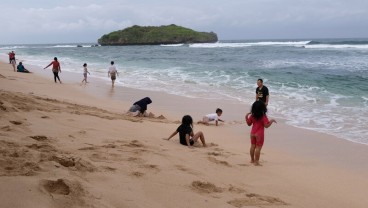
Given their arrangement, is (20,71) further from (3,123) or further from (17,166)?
(17,166)

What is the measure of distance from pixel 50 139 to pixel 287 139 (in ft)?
18.0

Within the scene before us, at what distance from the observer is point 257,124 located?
6.90m

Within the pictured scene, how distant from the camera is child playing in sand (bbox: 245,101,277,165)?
6.75 meters

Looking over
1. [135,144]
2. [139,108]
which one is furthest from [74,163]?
[139,108]

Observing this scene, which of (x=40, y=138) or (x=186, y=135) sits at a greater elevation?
(x=40, y=138)

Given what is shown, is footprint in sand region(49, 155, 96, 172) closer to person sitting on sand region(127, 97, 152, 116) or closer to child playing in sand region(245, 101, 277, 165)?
child playing in sand region(245, 101, 277, 165)

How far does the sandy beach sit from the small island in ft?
357

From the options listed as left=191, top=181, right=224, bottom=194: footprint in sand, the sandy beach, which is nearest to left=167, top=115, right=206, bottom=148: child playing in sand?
the sandy beach

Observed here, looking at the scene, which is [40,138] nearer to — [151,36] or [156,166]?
[156,166]

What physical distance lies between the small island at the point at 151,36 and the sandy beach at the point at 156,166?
109 meters

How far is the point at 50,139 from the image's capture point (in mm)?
5941

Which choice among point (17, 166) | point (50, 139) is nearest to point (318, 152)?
point (50, 139)

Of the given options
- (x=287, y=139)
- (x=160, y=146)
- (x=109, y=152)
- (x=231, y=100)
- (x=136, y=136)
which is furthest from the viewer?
(x=231, y=100)

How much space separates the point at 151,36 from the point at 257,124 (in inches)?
4487
